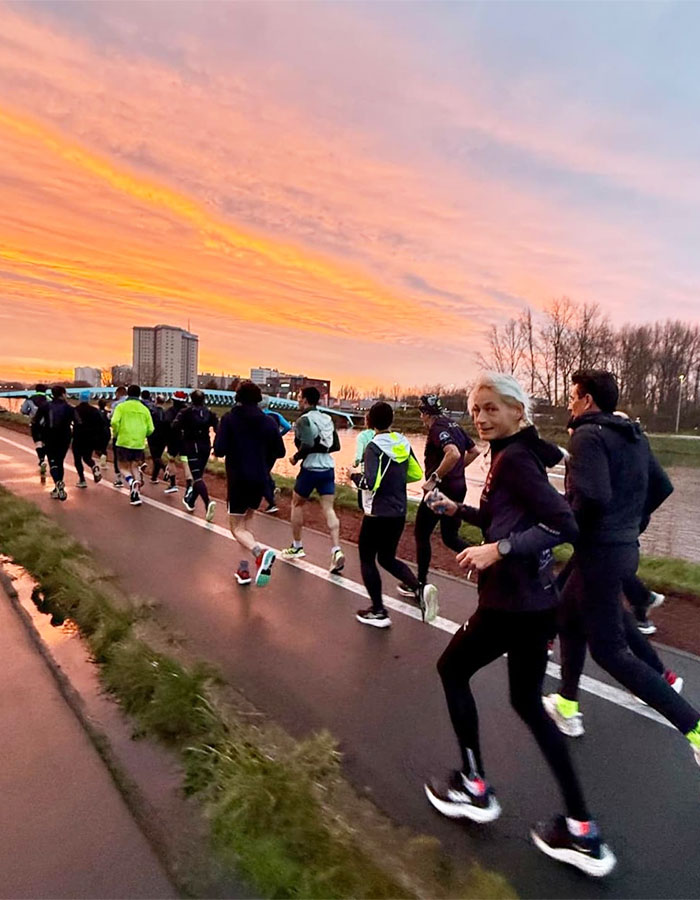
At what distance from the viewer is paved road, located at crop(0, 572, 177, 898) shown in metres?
Result: 2.04

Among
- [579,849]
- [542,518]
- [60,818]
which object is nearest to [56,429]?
[60,818]

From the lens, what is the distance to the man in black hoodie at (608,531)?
2570 millimetres

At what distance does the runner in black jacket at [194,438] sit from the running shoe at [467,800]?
666cm

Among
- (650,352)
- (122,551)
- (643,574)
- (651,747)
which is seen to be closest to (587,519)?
(651,747)

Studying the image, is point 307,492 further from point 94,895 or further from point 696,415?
point 696,415

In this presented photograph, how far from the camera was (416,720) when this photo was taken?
3.23 m

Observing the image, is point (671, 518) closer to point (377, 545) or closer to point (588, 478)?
point (377, 545)

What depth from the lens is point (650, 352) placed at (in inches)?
2395

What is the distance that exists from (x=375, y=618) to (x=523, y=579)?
2.54 m

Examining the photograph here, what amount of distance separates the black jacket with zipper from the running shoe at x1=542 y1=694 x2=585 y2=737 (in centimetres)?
125

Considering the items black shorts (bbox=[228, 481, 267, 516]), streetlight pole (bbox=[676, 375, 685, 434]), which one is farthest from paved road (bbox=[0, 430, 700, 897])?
streetlight pole (bbox=[676, 375, 685, 434])

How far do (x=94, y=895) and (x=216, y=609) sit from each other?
293 centimetres

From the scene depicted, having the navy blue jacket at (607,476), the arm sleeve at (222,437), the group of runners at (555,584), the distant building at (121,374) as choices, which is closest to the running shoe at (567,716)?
the group of runners at (555,584)

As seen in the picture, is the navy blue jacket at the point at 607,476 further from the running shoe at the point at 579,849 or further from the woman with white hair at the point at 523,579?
the running shoe at the point at 579,849
